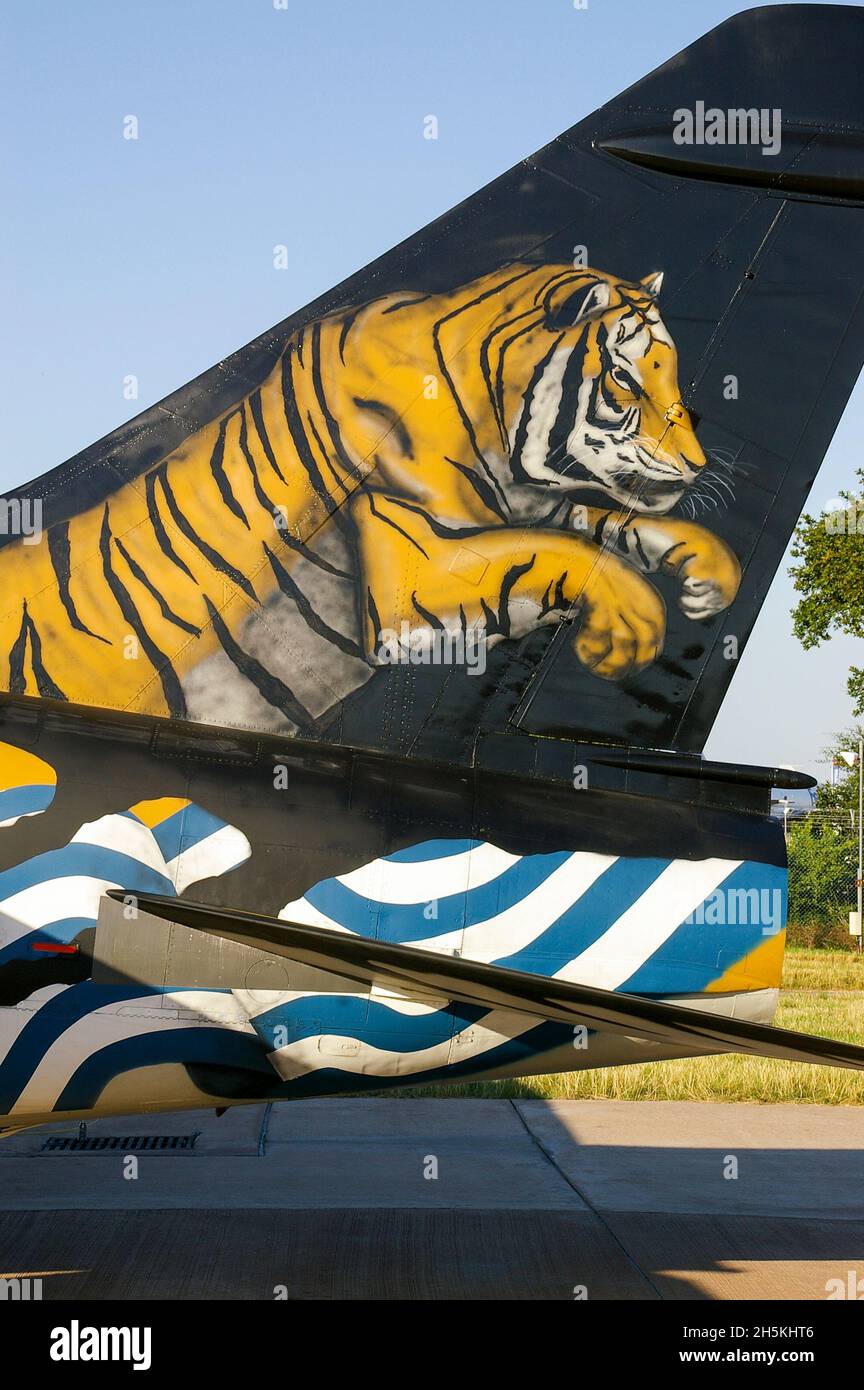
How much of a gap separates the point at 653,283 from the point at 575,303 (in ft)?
1.37

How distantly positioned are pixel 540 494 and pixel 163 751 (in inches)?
85.8

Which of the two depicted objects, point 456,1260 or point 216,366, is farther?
point 456,1260

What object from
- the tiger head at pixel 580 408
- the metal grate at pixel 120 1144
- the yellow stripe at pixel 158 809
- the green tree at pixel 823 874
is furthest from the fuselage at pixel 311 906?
the green tree at pixel 823 874

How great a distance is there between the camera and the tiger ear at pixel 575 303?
6316 millimetres

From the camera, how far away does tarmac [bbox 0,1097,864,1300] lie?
714 cm

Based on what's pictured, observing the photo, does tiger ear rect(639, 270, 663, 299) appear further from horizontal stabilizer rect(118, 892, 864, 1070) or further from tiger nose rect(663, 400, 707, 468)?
horizontal stabilizer rect(118, 892, 864, 1070)

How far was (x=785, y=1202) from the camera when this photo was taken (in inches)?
358

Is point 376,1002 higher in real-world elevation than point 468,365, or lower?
lower

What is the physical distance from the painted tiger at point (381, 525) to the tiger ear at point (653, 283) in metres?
0.26

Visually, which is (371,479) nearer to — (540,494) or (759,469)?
(540,494)

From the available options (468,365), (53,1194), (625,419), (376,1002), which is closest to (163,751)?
(376,1002)

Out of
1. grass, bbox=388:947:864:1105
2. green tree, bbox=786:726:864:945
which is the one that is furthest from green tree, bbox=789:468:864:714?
grass, bbox=388:947:864:1105

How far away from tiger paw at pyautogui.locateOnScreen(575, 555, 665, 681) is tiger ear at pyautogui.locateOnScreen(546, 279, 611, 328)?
1.19 meters

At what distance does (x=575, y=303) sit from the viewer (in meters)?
6.34
